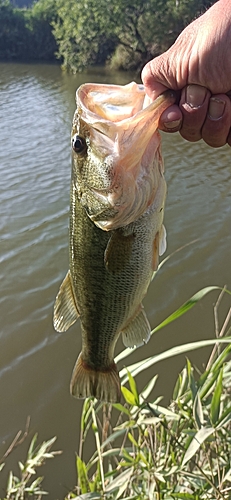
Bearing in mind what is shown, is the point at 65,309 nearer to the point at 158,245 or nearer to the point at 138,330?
the point at 138,330

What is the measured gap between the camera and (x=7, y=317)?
579cm

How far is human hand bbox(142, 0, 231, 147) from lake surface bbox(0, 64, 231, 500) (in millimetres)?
2131

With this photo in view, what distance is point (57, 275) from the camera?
6.59 m

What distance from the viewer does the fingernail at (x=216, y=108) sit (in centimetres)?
169

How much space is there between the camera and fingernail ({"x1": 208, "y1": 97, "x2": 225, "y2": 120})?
169 cm

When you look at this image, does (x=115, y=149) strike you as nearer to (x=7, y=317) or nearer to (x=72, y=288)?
(x=72, y=288)

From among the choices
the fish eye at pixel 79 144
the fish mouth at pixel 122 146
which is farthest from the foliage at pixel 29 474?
the fish eye at pixel 79 144

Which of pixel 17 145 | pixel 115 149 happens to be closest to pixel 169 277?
pixel 115 149

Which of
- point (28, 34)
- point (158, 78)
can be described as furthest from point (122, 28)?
point (158, 78)

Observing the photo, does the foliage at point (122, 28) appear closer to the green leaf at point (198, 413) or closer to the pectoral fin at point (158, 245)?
the pectoral fin at point (158, 245)

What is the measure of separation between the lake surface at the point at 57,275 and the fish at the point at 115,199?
167cm

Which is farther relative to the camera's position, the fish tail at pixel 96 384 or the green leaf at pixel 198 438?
the fish tail at pixel 96 384

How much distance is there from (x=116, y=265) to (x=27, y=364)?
12.5 ft

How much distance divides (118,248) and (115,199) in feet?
0.66
